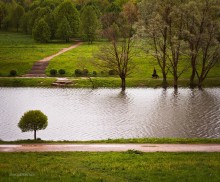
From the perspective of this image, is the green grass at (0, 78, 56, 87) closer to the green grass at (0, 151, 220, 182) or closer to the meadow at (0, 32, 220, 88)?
the meadow at (0, 32, 220, 88)

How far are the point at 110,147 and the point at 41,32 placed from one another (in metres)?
81.1

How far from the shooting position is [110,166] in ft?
64.3

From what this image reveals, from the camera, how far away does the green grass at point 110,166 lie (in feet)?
54.8

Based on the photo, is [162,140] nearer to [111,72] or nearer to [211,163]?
[211,163]

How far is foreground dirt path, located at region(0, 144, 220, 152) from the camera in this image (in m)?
25.0

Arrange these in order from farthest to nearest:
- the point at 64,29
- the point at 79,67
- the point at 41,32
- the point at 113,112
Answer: the point at 64,29 → the point at 41,32 → the point at 79,67 → the point at 113,112

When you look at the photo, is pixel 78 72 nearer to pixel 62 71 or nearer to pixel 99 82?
pixel 62 71

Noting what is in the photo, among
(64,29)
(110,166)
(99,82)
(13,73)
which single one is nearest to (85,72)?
(99,82)

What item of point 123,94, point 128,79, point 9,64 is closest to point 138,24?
point 128,79

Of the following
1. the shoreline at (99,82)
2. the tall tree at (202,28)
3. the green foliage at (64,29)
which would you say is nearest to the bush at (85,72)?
the shoreline at (99,82)

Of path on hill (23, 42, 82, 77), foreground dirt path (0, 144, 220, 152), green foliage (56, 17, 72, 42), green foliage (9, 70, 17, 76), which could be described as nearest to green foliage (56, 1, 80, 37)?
green foliage (56, 17, 72, 42)

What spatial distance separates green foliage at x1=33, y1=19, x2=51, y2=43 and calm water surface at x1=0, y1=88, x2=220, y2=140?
152 feet

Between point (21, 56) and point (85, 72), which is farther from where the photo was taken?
point (21, 56)

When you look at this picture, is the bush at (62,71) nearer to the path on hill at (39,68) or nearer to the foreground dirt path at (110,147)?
the path on hill at (39,68)
